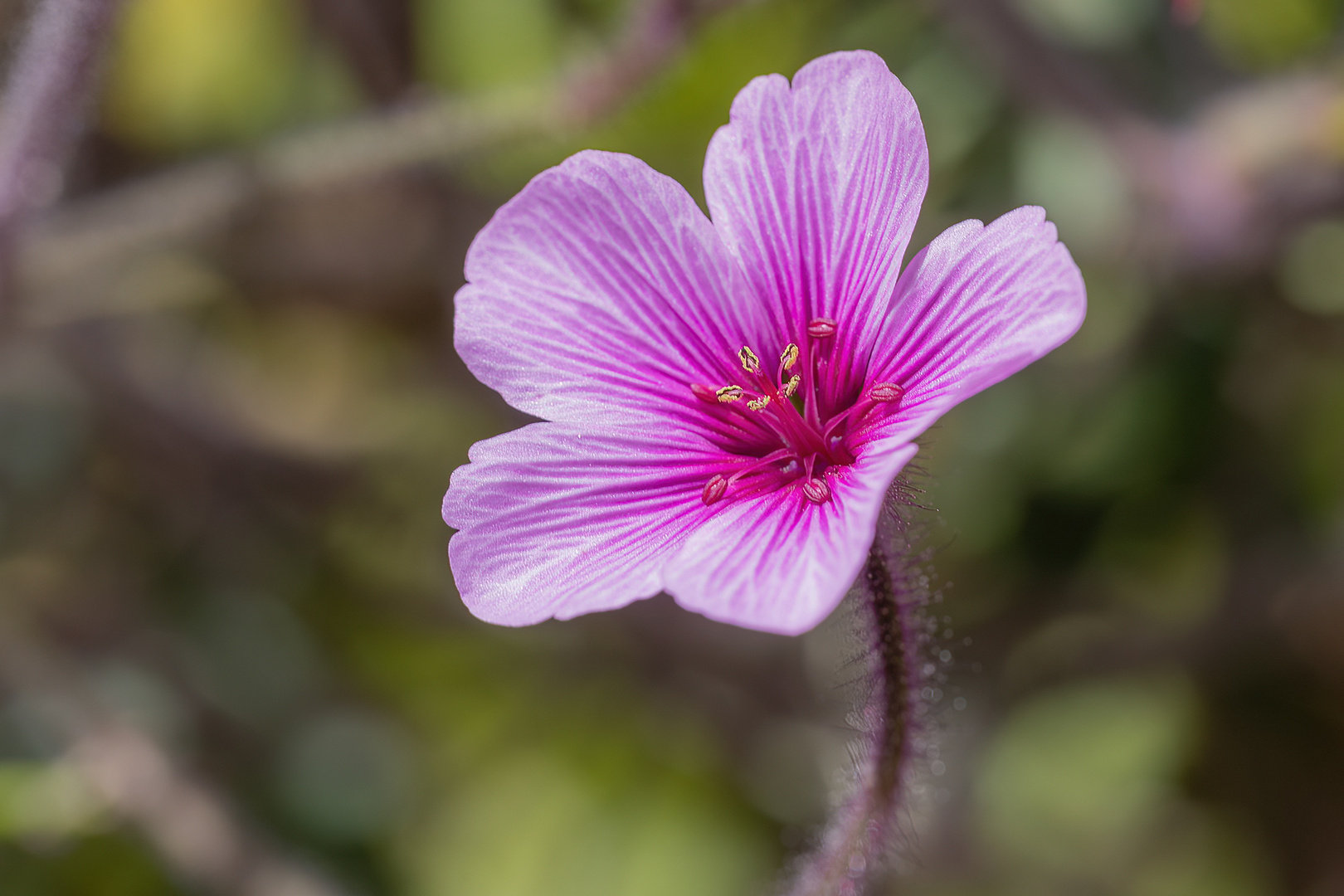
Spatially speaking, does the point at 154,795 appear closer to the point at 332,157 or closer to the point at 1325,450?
the point at 332,157

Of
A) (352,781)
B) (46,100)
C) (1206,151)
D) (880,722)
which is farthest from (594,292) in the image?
(352,781)

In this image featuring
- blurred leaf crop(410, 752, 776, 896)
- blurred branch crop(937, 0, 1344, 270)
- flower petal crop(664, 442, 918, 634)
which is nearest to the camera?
flower petal crop(664, 442, 918, 634)

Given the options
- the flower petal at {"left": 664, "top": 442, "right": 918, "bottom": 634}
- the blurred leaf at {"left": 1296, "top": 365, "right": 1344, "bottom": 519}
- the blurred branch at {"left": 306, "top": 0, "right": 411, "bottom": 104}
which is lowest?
the blurred leaf at {"left": 1296, "top": 365, "right": 1344, "bottom": 519}

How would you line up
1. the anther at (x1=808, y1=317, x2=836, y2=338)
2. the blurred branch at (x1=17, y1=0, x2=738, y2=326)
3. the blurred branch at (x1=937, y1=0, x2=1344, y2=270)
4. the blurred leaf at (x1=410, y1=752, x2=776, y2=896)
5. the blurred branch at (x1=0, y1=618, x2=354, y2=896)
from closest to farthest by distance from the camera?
the anther at (x1=808, y1=317, x2=836, y2=338) → the blurred branch at (x1=17, y1=0, x2=738, y2=326) → the blurred branch at (x1=0, y1=618, x2=354, y2=896) → the blurred branch at (x1=937, y1=0, x2=1344, y2=270) → the blurred leaf at (x1=410, y1=752, x2=776, y2=896)

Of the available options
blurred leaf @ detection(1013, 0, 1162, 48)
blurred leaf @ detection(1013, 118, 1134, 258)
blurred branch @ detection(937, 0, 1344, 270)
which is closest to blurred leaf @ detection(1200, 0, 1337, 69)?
blurred leaf @ detection(1013, 0, 1162, 48)

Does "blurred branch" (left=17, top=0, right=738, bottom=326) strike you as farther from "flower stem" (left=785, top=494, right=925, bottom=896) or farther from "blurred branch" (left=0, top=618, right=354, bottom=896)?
"flower stem" (left=785, top=494, right=925, bottom=896)

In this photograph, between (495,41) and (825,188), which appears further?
(495,41)

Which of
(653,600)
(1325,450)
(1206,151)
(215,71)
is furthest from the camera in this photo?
(215,71)
